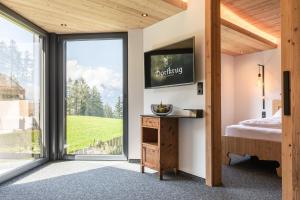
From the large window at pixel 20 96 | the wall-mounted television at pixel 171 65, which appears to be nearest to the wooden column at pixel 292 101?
the wall-mounted television at pixel 171 65

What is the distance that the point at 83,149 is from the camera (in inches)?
174

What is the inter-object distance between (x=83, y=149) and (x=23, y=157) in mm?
999

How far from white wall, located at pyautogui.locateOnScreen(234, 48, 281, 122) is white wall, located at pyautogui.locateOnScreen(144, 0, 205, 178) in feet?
10.5

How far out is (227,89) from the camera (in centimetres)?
625

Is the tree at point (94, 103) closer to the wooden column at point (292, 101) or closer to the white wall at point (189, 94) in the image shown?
the white wall at point (189, 94)

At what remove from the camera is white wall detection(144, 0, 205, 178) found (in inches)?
124

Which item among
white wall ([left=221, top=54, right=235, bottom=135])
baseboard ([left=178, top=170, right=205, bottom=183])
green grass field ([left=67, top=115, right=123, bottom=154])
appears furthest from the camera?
white wall ([left=221, top=54, right=235, bottom=135])

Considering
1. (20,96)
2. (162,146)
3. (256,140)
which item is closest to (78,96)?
(20,96)

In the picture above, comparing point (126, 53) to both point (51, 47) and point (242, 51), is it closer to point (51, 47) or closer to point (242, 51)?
point (51, 47)

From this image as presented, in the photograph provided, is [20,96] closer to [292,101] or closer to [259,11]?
[292,101]

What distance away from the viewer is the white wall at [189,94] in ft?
10.3

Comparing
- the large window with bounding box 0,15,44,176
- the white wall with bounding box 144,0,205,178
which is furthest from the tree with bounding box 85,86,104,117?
A: the white wall with bounding box 144,0,205,178

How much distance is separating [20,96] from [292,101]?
11.6ft

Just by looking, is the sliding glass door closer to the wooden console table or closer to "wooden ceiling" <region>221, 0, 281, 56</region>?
the wooden console table
